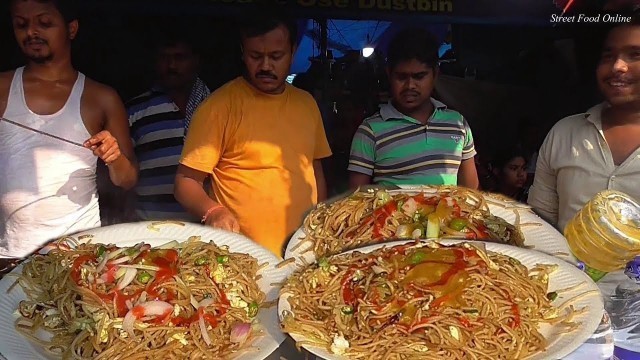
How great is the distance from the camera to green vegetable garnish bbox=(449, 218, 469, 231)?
2.54 metres

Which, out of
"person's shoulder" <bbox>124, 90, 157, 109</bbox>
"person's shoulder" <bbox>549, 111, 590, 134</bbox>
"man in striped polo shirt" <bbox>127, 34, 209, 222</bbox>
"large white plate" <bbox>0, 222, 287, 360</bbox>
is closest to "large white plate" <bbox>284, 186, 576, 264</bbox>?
"large white plate" <bbox>0, 222, 287, 360</bbox>

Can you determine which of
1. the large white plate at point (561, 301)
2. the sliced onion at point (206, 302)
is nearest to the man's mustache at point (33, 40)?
the sliced onion at point (206, 302)

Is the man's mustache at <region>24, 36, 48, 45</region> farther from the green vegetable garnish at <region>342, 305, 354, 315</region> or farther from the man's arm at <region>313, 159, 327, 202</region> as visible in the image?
the green vegetable garnish at <region>342, 305, 354, 315</region>

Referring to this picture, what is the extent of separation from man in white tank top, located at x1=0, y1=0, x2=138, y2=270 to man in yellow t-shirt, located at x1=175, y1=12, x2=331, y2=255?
1.51 ft

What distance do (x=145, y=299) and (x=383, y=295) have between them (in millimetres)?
826

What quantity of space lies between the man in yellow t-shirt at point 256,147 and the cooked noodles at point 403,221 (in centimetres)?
36

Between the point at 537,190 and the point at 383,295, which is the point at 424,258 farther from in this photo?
the point at 537,190

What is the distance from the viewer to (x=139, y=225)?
2504 millimetres

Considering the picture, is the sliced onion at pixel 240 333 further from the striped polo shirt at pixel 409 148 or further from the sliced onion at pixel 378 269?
the striped polo shirt at pixel 409 148

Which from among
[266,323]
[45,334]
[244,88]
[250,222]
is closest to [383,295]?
[266,323]

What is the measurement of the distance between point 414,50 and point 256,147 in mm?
1139

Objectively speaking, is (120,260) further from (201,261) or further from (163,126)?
(163,126)

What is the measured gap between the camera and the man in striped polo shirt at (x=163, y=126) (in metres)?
3.67

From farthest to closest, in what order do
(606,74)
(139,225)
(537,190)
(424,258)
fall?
(537,190) < (606,74) < (139,225) < (424,258)
